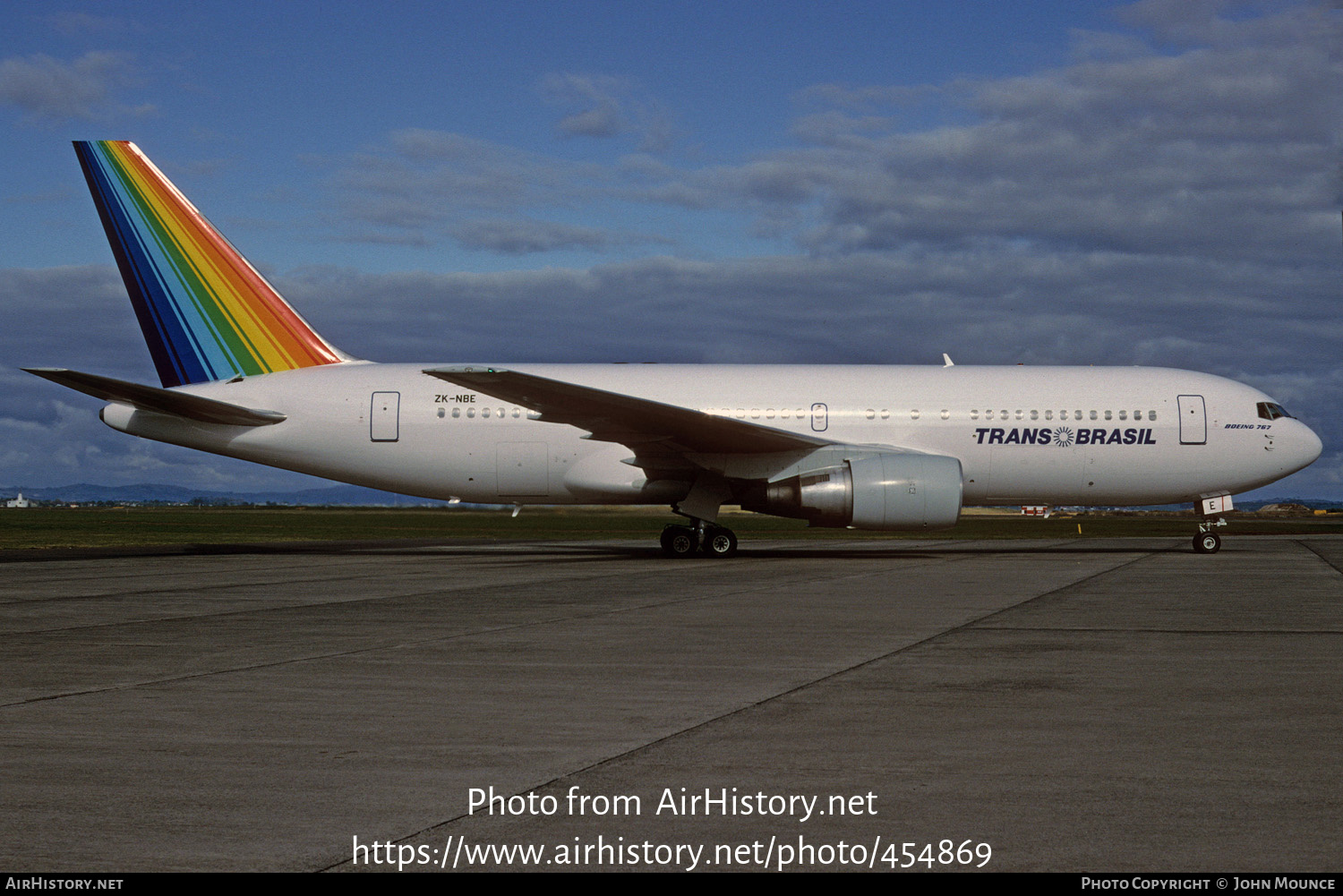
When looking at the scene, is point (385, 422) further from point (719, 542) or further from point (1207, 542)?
point (1207, 542)

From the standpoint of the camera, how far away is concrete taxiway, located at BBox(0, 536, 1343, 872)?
13.1 ft

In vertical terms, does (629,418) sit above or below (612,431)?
above

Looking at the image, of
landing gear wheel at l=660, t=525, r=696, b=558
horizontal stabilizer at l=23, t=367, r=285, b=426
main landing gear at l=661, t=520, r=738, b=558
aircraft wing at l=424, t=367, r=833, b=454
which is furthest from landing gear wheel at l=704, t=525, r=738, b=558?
horizontal stabilizer at l=23, t=367, r=285, b=426

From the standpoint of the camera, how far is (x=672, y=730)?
19.2 feet

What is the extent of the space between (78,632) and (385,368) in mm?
13707

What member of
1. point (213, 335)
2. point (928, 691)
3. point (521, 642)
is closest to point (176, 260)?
point (213, 335)

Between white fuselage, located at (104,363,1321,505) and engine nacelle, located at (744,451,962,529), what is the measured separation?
2.06 metres

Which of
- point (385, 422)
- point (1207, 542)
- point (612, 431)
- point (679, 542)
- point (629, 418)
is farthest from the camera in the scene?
point (1207, 542)

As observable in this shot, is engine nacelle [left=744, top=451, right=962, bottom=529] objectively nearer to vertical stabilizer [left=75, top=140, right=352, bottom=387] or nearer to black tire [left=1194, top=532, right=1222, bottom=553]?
black tire [left=1194, top=532, right=1222, bottom=553]

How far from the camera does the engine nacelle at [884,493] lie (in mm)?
19906

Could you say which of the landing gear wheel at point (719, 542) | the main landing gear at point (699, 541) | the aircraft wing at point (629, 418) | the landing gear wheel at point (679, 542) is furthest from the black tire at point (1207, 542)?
the landing gear wheel at point (679, 542)

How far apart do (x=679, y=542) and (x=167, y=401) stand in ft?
31.7

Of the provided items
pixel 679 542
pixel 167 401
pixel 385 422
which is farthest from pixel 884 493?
pixel 167 401

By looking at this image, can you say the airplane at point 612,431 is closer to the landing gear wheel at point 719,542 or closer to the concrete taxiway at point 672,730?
the landing gear wheel at point 719,542
